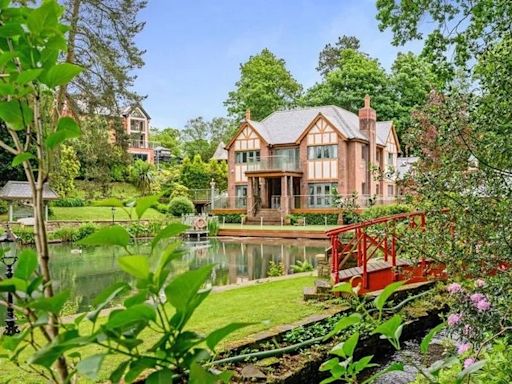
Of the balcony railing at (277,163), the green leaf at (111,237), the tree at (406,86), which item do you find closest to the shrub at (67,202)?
the balcony railing at (277,163)

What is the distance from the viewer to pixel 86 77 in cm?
1769

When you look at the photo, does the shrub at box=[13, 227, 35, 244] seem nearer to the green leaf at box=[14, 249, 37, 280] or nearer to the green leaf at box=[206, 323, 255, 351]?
the green leaf at box=[14, 249, 37, 280]

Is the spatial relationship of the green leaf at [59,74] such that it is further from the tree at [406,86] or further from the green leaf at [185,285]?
the tree at [406,86]

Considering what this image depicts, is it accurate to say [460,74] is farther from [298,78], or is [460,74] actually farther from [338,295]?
[298,78]

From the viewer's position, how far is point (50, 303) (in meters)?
0.49

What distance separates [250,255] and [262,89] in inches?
937

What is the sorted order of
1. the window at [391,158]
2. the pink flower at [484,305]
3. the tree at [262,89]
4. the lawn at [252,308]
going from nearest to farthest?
the pink flower at [484,305] < the lawn at [252,308] < the window at [391,158] < the tree at [262,89]

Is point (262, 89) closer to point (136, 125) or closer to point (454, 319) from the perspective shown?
point (136, 125)

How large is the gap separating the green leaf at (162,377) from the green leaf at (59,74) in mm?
369

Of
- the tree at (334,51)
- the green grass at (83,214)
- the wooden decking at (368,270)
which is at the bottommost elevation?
the wooden decking at (368,270)

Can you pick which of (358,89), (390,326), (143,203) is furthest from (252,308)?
(358,89)

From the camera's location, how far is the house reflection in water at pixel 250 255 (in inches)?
449

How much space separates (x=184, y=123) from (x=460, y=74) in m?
43.4

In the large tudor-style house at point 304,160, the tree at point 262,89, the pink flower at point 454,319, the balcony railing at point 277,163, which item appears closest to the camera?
the pink flower at point 454,319
